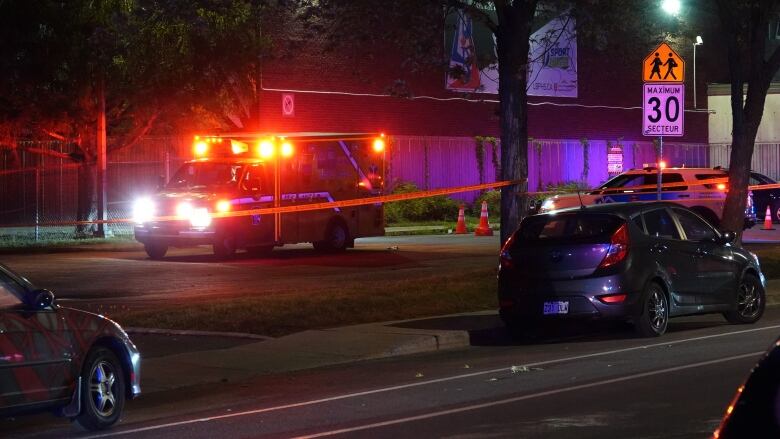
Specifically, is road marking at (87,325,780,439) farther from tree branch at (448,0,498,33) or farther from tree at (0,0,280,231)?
tree at (0,0,280,231)

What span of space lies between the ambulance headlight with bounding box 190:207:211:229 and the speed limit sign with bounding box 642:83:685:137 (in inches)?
421

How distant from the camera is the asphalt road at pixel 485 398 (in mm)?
9172

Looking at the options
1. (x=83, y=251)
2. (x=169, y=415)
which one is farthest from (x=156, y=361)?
(x=83, y=251)

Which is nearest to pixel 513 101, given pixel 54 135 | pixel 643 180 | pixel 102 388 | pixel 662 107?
pixel 662 107

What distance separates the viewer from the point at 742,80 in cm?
2186

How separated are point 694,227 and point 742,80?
7.34 metres

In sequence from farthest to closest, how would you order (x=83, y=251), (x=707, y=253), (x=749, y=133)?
(x=83, y=251)
(x=749, y=133)
(x=707, y=253)

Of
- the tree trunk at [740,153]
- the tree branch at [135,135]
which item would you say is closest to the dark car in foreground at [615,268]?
the tree trunk at [740,153]

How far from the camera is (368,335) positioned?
48.3 ft

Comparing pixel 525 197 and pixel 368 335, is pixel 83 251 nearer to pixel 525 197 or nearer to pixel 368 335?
pixel 525 197

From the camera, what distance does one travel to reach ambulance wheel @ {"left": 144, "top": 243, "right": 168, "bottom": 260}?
26959 mm

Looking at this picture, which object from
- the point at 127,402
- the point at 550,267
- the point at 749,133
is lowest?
the point at 127,402

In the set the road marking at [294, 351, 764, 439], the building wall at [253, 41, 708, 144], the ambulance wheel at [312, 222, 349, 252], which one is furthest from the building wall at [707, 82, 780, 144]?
the road marking at [294, 351, 764, 439]

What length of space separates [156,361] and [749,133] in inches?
502
